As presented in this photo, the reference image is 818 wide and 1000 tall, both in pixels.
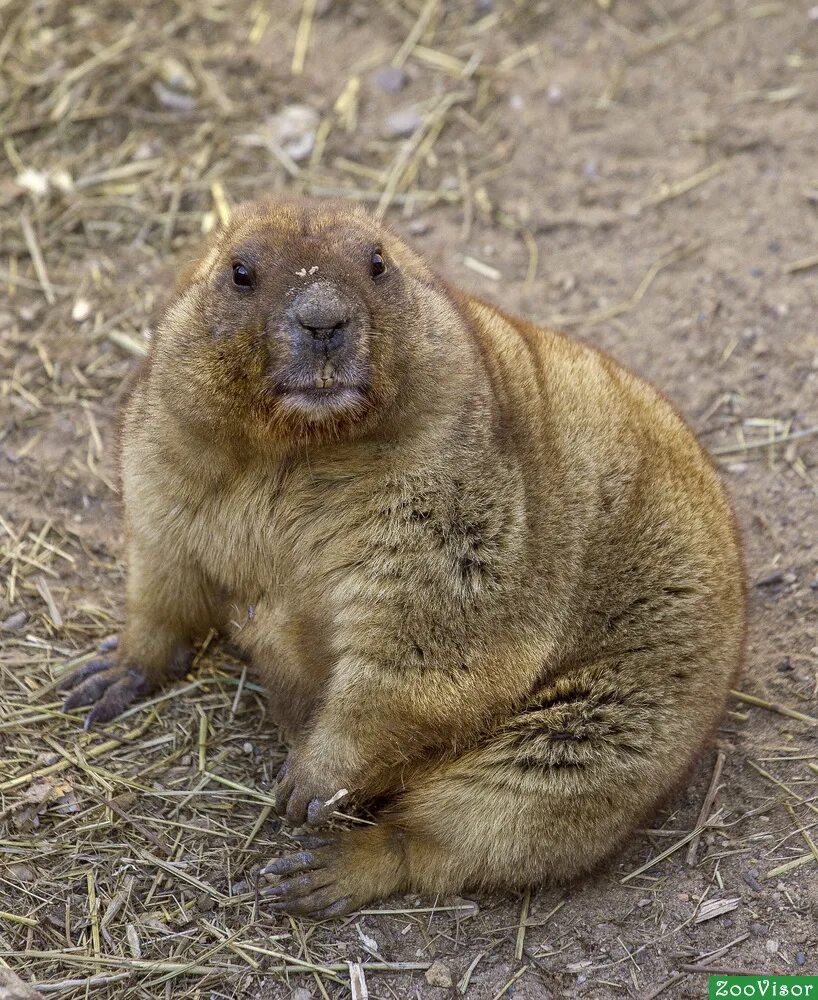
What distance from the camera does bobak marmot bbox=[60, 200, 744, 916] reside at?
4.71m

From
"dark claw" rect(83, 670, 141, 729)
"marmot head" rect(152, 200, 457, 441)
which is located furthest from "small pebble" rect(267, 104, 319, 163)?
"dark claw" rect(83, 670, 141, 729)

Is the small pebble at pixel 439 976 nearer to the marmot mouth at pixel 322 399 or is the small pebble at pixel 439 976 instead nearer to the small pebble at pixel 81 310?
the marmot mouth at pixel 322 399

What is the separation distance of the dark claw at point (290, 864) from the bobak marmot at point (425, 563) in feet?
0.03

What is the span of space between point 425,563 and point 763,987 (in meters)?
2.11

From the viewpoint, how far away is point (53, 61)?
30.5 feet

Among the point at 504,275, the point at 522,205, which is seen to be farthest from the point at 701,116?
the point at 504,275

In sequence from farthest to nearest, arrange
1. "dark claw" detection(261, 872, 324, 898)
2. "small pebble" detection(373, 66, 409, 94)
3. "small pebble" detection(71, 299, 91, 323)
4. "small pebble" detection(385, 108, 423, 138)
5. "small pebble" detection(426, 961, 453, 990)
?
"small pebble" detection(373, 66, 409, 94) → "small pebble" detection(385, 108, 423, 138) → "small pebble" detection(71, 299, 91, 323) → "dark claw" detection(261, 872, 324, 898) → "small pebble" detection(426, 961, 453, 990)

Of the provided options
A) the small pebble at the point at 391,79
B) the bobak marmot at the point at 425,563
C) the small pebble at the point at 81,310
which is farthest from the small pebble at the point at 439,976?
the small pebble at the point at 391,79

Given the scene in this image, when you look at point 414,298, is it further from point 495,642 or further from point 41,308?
point 41,308

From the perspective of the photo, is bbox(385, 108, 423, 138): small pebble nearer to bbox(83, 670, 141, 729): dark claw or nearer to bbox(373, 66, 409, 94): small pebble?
bbox(373, 66, 409, 94): small pebble

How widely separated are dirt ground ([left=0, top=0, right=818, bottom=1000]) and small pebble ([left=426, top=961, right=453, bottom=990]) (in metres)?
0.01

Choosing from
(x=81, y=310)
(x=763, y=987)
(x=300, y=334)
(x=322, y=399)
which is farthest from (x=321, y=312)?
(x=81, y=310)

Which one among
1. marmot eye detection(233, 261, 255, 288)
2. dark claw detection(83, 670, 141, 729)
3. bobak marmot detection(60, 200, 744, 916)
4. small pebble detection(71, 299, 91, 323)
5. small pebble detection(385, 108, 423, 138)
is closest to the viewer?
marmot eye detection(233, 261, 255, 288)

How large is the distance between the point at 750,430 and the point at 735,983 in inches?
138
